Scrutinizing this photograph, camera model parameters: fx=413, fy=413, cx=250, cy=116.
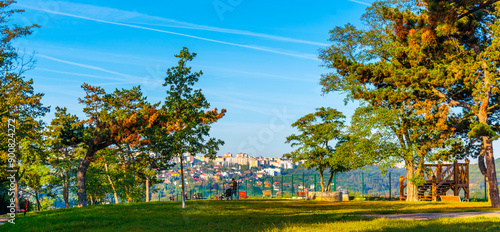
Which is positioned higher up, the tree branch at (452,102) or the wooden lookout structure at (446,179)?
the tree branch at (452,102)

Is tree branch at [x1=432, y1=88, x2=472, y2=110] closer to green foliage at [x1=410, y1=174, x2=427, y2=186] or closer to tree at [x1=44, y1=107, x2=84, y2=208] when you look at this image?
green foliage at [x1=410, y1=174, x2=427, y2=186]

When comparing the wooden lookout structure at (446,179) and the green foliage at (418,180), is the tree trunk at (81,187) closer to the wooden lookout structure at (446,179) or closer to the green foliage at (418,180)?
the green foliage at (418,180)

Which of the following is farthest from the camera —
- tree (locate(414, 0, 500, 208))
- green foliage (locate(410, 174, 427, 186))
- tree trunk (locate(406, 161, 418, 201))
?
tree trunk (locate(406, 161, 418, 201))

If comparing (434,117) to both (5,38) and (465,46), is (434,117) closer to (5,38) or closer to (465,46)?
(465,46)

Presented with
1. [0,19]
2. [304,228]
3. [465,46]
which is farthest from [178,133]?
[465,46]

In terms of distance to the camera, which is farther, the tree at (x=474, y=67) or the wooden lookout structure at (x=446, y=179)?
the wooden lookout structure at (x=446, y=179)

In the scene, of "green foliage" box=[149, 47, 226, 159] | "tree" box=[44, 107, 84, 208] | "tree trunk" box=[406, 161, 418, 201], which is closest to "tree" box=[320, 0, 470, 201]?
"tree trunk" box=[406, 161, 418, 201]

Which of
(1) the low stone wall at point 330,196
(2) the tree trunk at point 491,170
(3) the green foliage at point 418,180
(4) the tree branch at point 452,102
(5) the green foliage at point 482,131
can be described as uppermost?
(4) the tree branch at point 452,102

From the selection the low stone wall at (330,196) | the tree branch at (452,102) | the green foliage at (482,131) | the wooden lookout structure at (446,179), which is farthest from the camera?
the wooden lookout structure at (446,179)

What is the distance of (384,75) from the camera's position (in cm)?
3022

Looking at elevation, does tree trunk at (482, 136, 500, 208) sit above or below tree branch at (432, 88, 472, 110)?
below

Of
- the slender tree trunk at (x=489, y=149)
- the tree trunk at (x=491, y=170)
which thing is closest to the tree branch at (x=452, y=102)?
the slender tree trunk at (x=489, y=149)

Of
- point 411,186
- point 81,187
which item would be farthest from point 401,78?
point 81,187

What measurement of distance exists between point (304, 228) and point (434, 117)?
21797 millimetres
